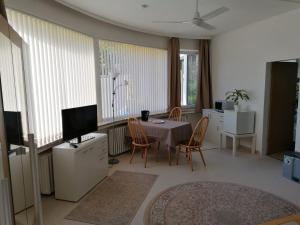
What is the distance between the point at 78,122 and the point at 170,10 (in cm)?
240

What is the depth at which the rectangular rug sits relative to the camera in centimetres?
250

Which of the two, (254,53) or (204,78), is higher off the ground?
(254,53)

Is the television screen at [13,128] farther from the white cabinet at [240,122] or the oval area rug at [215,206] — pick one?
the white cabinet at [240,122]

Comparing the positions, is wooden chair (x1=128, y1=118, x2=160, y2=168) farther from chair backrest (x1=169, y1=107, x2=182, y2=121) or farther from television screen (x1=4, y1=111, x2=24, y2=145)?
television screen (x1=4, y1=111, x2=24, y2=145)

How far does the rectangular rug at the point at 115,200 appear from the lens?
8.20 ft

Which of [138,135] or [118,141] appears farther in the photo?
[118,141]

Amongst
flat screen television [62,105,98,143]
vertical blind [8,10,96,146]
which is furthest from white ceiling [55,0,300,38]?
flat screen television [62,105,98,143]

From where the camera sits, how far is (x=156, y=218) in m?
2.47

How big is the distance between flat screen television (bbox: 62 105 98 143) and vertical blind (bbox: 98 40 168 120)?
→ 104 cm

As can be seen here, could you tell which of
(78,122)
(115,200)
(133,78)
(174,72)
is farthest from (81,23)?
(115,200)

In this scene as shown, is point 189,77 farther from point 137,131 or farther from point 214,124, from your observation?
point 137,131

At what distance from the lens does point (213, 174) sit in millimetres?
3693

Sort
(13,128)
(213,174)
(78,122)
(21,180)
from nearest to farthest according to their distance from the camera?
(13,128) → (21,180) → (78,122) → (213,174)

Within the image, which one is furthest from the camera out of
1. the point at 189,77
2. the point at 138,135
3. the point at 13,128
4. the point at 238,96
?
the point at 189,77
